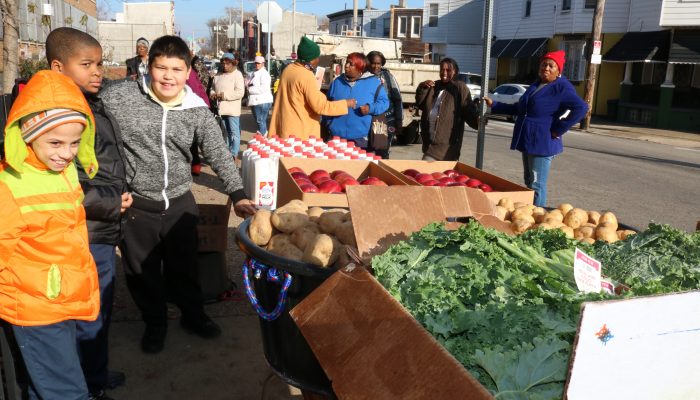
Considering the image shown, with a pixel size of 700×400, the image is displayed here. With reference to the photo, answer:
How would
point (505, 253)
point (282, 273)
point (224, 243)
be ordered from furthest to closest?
point (224, 243) → point (282, 273) → point (505, 253)

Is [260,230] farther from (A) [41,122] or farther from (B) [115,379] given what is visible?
(B) [115,379]

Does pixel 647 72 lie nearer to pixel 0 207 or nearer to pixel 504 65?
pixel 504 65

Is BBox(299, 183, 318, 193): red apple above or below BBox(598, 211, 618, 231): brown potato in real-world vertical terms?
above

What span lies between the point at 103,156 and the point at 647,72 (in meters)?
27.8

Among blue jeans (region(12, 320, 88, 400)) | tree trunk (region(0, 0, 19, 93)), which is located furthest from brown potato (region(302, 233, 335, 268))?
tree trunk (region(0, 0, 19, 93))

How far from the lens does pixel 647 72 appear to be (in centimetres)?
2645

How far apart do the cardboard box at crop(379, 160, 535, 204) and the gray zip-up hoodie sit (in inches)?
55.7

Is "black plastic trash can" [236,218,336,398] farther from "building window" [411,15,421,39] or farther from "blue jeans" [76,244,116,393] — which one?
"building window" [411,15,421,39]

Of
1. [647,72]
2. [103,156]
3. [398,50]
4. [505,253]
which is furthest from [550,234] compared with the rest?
[647,72]

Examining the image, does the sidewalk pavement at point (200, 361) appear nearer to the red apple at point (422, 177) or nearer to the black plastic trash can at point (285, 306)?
the black plastic trash can at point (285, 306)

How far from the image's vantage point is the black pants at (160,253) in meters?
3.91

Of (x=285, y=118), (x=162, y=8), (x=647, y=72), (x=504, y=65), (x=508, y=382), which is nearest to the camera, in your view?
(x=508, y=382)

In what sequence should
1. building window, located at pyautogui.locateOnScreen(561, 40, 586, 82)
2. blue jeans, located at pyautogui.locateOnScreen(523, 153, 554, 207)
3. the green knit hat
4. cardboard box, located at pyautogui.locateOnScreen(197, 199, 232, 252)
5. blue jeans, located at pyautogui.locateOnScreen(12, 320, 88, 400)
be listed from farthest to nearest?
building window, located at pyautogui.locateOnScreen(561, 40, 586, 82) → the green knit hat → blue jeans, located at pyautogui.locateOnScreen(523, 153, 554, 207) → cardboard box, located at pyautogui.locateOnScreen(197, 199, 232, 252) → blue jeans, located at pyautogui.locateOnScreen(12, 320, 88, 400)

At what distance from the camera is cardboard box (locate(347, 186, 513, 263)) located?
2756mm
